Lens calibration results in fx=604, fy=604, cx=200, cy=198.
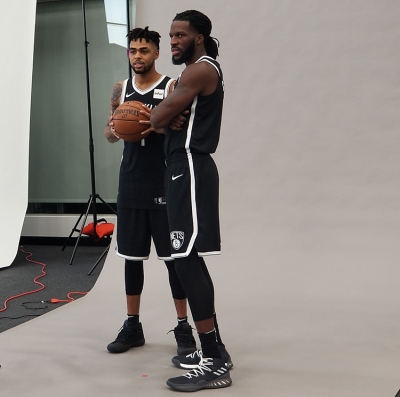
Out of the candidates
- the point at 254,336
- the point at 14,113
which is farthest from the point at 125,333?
the point at 14,113

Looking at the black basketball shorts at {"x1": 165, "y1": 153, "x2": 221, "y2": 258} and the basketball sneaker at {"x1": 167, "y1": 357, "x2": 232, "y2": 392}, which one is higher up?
the black basketball shorts at {"x1": 165, "y1": 153, "x2": 221, "y2": 258}

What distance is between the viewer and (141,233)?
273 centimetres

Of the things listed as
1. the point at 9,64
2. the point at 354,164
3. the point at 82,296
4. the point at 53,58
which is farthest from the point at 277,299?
the point at 53,58

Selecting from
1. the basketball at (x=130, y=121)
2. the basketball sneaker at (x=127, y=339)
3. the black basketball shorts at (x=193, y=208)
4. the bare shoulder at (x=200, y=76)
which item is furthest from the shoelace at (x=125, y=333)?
the bare shoulder at (x=200, y=76)

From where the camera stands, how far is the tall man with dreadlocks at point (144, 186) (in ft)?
8.70

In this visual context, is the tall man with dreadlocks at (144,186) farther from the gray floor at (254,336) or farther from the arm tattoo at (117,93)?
the gray floor at (254,336)

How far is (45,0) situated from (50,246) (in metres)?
2.48

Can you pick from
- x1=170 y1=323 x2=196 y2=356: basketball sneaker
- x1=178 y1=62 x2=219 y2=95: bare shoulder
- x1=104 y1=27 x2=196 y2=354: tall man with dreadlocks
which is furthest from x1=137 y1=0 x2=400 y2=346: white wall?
x1=178 y1=62 x2=219 y2=95: bare shoulder

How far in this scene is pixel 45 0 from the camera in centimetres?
610

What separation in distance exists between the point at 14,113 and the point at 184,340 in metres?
3.03

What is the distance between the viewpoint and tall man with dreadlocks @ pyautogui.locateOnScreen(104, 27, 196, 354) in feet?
8.70

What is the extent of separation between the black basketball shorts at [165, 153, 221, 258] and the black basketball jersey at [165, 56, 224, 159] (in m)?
0.04

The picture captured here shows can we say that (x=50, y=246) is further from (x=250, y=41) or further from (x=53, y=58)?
(x=250, y=41)

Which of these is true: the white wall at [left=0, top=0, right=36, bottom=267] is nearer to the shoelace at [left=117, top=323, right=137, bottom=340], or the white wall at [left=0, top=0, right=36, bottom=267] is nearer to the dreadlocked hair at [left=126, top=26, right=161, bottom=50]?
the shoelace at [left=117, top=323, right=137, bottom=340]
